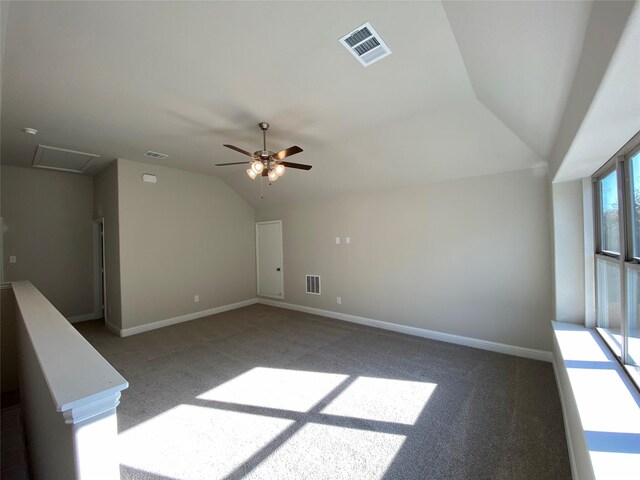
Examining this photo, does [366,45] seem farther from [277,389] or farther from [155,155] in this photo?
[155,155]

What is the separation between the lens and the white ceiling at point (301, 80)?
62.7 inches

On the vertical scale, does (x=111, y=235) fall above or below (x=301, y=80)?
below

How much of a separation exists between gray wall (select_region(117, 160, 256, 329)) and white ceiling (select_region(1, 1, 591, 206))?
1.05m

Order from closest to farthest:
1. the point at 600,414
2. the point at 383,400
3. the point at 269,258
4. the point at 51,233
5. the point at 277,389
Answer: the point at 600,414
the point at 383,400
the point at 277,389
the point at 51,233
the point at 269,258

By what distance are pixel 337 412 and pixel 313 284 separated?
3.23 m

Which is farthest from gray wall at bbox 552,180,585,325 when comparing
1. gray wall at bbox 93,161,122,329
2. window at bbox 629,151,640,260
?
gray wall at bbox 93,161,122,329

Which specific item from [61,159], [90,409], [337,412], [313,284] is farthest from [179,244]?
[90,409]

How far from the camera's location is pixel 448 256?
152 inches

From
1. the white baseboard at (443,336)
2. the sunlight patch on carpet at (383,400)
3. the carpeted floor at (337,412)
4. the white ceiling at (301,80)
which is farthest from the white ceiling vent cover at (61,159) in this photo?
the sunlight patch on carpet at (383,400)

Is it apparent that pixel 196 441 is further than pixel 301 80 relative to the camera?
No

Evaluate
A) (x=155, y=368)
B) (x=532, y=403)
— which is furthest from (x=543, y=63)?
(x=155, y=368)

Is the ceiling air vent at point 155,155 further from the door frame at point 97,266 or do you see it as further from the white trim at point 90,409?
the white trim at point 90,409

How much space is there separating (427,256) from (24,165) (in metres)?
6.77

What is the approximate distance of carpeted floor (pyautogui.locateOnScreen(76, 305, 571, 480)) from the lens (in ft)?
5.99
